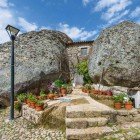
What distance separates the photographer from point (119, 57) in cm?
1538

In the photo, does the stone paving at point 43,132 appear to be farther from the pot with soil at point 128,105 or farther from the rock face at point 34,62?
the rock face at point 34,62

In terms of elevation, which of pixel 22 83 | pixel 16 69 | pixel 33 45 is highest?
pixel 33 45

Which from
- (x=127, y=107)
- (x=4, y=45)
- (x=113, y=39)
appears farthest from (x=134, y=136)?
(x=4, y=45)

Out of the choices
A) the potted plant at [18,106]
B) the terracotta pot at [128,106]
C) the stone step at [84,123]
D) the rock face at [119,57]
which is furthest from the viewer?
the rock face at [119,57]

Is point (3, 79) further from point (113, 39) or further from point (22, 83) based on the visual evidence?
point (113, 39)

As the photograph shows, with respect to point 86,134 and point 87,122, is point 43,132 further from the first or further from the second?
point 86,134

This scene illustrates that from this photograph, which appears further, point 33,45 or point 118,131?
point 33,45

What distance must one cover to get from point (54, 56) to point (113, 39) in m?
4.58

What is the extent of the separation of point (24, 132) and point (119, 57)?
8709 mm

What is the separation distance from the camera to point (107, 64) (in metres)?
15.7

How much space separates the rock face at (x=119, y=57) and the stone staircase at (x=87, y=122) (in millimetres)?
6712

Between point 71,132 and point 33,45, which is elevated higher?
point 33,45

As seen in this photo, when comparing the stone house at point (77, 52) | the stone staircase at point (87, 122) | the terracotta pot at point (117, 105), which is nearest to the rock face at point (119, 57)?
the stone house at point (77, 52)

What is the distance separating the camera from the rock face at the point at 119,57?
15.1 metres
